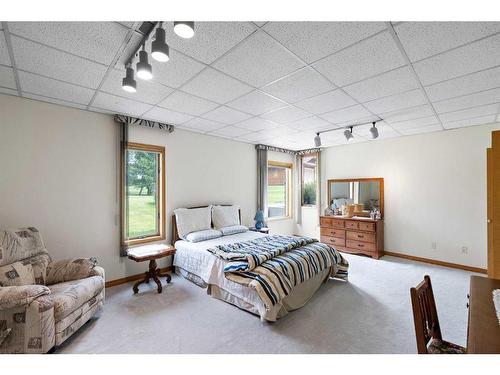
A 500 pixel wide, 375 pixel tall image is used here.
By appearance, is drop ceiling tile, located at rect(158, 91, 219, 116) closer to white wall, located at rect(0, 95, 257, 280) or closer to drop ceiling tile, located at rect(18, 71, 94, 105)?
drop ceiling tile, located at rect(18, 71, 94, 105)

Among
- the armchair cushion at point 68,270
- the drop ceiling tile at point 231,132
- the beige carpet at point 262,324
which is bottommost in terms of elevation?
the beige carpet at point 262,324

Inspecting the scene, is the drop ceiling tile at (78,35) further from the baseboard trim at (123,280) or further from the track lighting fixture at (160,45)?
the baseboard trim at (123,280)

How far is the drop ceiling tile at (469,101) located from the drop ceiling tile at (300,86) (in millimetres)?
1645

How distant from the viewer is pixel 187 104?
2.82m

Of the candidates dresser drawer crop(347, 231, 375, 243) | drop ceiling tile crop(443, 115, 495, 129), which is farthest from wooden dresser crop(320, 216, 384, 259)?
drop ceiling tile crop(443, 115, 495, 129)

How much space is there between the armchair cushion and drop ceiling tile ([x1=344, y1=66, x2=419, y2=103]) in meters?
3.48

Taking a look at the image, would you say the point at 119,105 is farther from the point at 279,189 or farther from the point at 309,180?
the point at 309,180

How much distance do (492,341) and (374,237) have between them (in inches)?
151

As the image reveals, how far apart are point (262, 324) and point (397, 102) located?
3049mm

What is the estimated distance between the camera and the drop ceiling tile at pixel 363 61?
1637 mm

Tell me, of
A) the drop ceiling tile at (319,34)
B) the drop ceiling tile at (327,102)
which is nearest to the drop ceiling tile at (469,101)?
the drop ceiling tile at (327,102)
